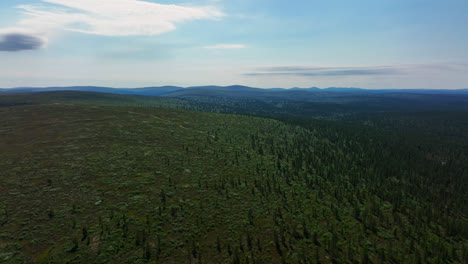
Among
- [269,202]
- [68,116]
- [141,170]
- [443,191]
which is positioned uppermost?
[68,116]

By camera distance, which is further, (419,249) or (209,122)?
(209,122)

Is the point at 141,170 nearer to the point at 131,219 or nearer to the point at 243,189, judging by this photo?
the point at 131,219

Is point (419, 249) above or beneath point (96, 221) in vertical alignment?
beneath

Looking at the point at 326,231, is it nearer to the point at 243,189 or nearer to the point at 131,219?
the point at 243,189

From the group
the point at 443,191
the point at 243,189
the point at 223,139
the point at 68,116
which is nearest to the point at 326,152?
the point at 443,191

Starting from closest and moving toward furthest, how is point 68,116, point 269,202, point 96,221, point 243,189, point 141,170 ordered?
point 96,221
point 269,202
point 243,189
point 141,170
point 68,116

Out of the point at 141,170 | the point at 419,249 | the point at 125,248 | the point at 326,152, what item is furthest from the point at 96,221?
the point at 326,152

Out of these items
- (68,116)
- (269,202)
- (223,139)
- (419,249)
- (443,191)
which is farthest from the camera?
(68,116)
